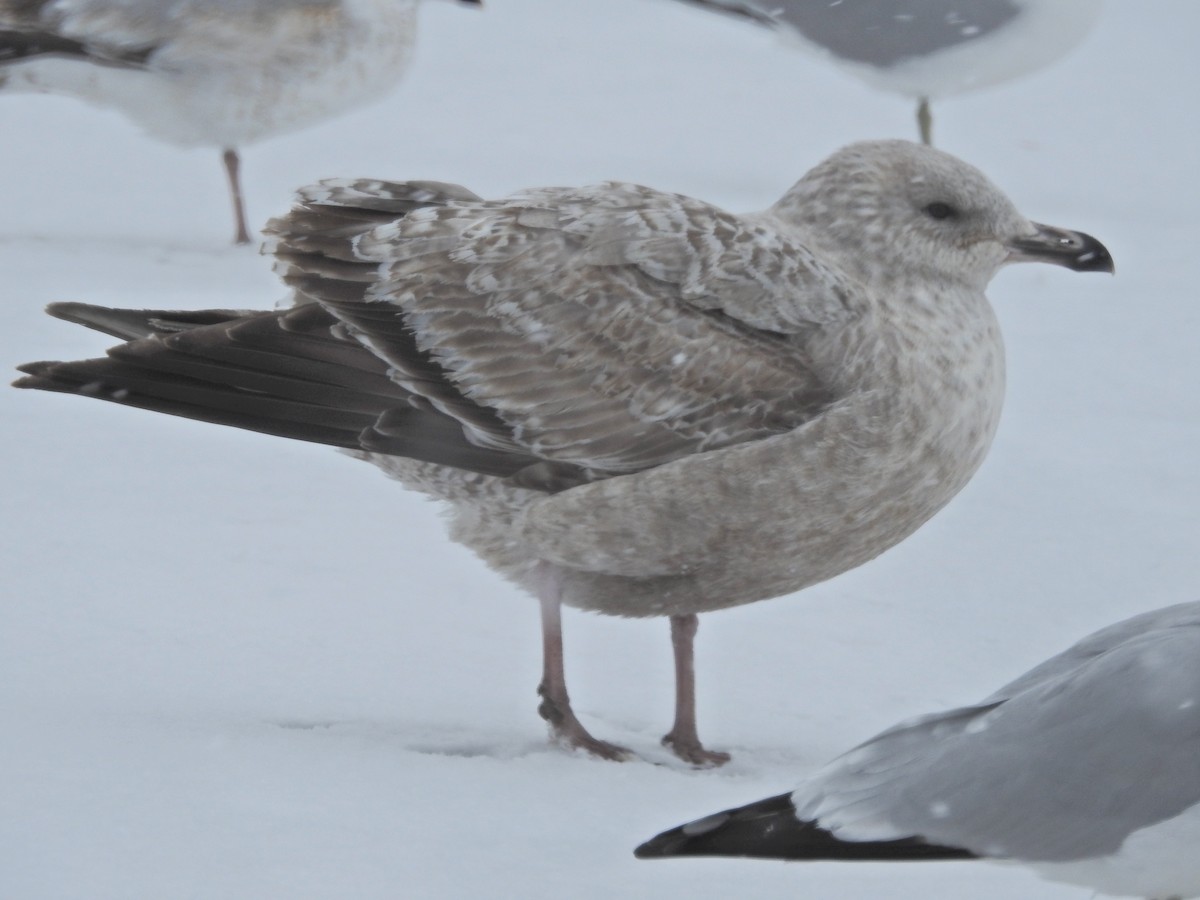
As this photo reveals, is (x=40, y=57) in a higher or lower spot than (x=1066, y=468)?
higher

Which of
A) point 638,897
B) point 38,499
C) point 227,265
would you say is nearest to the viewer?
point 638,897

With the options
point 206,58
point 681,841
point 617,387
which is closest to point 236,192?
point 206,58

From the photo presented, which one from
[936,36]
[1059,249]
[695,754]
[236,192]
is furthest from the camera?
[936,36]

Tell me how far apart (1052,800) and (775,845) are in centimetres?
39

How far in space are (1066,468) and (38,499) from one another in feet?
9.14

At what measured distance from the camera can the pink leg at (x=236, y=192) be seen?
623 cm

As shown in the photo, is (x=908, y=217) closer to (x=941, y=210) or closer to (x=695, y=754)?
(x=941, y=210)

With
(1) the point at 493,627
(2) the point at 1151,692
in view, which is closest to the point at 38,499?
(1) the point at 493,627

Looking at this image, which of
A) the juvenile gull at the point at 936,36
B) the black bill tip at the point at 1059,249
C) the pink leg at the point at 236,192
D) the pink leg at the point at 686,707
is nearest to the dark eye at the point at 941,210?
the black bill tip at the point at 1059,249

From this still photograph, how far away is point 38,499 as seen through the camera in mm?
4070

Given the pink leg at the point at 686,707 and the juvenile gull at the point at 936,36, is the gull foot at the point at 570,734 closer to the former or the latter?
the pink leg at the point at 686,707

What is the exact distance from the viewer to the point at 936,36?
6793 millimetres

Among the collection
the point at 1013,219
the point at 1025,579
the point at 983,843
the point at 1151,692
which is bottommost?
the point at 1025,579

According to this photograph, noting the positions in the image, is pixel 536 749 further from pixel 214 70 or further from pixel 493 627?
pixel 214 70
